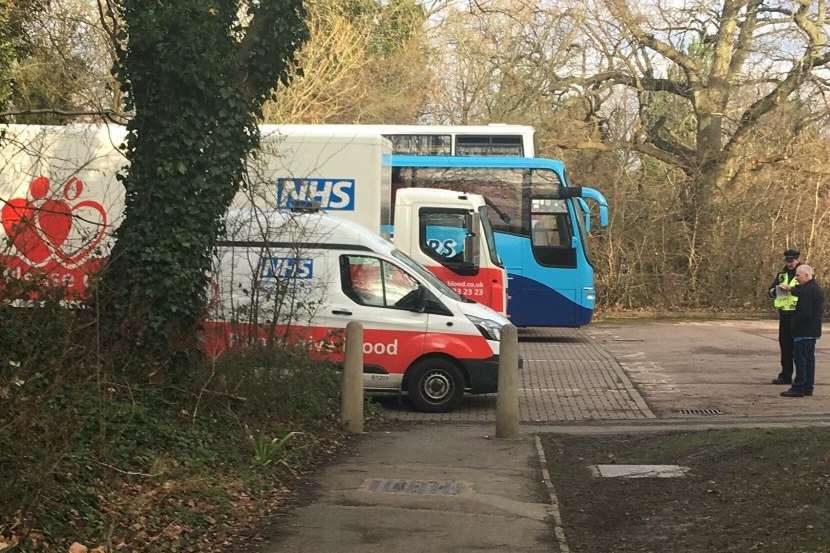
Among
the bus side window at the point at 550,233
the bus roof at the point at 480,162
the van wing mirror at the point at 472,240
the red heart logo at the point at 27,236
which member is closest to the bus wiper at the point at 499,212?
the bus side window at the point at 550,233

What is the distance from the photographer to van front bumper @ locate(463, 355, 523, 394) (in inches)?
506

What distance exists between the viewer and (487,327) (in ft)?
42.4

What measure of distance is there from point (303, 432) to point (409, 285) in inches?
123

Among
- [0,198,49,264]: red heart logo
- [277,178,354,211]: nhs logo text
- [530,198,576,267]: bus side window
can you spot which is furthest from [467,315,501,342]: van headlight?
[530,198,576,267]: bus side window

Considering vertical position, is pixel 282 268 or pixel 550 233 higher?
pixel 550 233

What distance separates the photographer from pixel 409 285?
12852 millimetres

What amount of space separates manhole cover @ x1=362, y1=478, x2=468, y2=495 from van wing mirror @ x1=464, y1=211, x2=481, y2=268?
971cm

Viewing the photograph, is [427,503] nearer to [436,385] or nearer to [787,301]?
[436,385]

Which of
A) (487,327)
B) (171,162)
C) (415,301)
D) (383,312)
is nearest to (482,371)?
(487,327)

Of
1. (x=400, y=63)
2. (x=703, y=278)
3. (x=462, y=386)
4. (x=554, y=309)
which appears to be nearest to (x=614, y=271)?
(x=703, y=278)

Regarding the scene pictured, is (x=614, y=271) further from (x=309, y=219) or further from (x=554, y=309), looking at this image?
(x=309, y=219)

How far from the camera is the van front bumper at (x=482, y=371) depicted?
12.9 metres

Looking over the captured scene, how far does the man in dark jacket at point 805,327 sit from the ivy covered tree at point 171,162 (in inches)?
Result: 303

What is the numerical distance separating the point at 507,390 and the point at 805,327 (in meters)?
4.88
